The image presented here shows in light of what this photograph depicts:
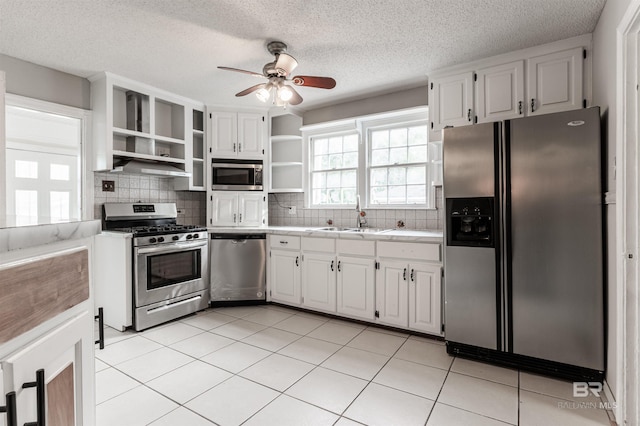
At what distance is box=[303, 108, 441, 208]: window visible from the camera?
11.9ft

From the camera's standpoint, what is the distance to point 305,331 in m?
3.04

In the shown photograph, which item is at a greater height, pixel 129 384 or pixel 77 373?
pixel 77 373

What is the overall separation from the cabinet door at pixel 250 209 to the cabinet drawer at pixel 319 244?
36.0 inches

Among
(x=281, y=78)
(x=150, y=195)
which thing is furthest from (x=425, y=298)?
(x=150, y=195)

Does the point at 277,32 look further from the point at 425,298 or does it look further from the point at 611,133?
the point at 425,298

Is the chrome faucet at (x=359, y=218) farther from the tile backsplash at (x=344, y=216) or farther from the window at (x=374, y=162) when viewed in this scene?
the window at (x=374, y=162)

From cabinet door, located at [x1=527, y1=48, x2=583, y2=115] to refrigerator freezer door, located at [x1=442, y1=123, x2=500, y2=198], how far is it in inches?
23.1

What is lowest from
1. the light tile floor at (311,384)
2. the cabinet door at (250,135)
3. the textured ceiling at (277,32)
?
the light tile floor at (311,384)

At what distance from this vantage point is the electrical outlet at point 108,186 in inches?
136

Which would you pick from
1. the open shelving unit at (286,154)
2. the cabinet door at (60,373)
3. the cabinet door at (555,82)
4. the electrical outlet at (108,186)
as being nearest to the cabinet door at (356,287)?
the open shelving unit at (286,154)

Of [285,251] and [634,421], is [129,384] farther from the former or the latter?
[634,421]

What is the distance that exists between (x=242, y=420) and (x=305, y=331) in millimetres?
1317

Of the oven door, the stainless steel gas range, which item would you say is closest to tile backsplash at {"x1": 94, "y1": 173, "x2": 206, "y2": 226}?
the stainless steel gas range

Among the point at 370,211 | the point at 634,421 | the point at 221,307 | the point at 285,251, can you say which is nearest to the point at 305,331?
the point at 285,251
